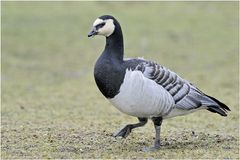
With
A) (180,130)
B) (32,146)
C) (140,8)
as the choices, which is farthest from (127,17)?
(32,146)

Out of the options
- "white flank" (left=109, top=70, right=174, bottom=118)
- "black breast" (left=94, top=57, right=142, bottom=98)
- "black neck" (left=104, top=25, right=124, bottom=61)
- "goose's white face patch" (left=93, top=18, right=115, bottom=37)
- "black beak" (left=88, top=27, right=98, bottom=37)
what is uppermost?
"goose's white face patch" (left=93, top=18, right=115, bottom=37)

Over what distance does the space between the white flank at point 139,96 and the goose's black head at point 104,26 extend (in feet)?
2.28

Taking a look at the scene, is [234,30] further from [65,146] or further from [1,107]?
[65,146]

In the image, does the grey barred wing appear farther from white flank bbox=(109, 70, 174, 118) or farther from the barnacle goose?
white flank bbox=(109, 70, 174, 118)

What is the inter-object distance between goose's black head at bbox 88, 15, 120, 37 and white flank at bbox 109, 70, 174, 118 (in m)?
0.70

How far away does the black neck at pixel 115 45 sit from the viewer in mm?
8445

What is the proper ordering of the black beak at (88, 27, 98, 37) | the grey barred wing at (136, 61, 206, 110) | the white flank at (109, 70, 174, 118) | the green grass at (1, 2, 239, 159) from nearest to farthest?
Result: the white flank at (109, 70, 174, 118) → the black beak at (88, 27, 98, 37) → the grey barred wing at (136, 61, 206, 110) → the green grass at (1, 2, 239, 159)

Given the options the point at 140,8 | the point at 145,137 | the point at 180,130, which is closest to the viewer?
the point at 145,137

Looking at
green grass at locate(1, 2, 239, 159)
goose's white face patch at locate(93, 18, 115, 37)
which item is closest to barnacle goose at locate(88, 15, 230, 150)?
goose's white face patch at locate(93, 18, 115, 37)

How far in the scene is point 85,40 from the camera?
86.8ft

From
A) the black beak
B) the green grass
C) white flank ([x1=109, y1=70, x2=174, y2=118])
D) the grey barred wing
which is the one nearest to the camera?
white flank ([x1=109, y1=70, x2=174, y2=118])

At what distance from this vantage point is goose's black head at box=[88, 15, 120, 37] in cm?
833

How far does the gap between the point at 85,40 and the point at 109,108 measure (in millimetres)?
12606

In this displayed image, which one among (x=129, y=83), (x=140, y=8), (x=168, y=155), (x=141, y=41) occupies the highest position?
(x=140, y=8)
